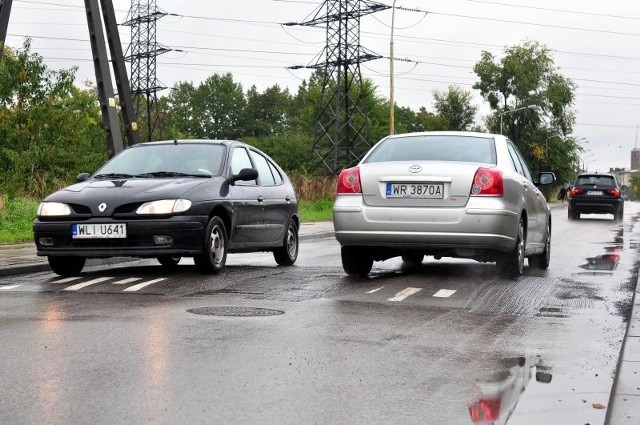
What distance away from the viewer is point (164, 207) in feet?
33.6

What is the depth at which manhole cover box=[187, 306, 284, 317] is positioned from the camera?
759 centimetres

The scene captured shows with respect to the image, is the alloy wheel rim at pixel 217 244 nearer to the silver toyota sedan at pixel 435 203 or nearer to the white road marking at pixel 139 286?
the white road marking at pixel 139 286

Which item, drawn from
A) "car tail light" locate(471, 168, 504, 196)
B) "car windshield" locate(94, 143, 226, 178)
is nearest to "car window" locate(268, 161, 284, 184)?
"car windshield" locate(94, 143, 226, 178)

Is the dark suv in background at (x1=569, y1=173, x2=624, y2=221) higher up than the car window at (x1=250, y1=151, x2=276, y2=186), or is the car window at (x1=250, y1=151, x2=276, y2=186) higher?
the car window at (x1=250, y1=151, x2=276, y2=186)

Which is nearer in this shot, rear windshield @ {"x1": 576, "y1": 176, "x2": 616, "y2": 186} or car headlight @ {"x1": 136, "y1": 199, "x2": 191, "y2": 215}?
car headlight @ {"x1": 136, "y1": 199, "x2": 191, "y2": 215}

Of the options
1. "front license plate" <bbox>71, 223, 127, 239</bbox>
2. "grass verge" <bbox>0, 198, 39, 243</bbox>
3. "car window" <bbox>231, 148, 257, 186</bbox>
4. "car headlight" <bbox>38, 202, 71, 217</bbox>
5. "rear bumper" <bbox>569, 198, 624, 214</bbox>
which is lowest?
"rear bumper" <bbox>569, 198, 624, 214</bbox>

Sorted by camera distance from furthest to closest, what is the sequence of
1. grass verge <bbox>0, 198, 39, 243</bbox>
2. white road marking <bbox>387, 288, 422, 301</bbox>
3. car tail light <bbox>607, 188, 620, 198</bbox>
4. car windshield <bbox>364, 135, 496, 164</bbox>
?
car tail light <bbox>607, 188, 620, 198</bbox>
grass verge <bbox>0, 198, 39, 243</bbox>
car windshield <bbox>364, 135, 496, 164</bbox>
white road marking <bbox>387, 288, 422, 301</bbox>

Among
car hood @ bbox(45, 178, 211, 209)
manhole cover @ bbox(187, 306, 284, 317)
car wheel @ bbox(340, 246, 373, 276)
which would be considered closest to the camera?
manhole cover @ bbox(187, 306, 284, 317)

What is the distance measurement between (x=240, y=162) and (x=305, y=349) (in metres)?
6.13

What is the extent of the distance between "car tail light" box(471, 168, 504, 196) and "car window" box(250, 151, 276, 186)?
3124 millimetres

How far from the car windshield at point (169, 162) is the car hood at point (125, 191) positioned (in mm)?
443

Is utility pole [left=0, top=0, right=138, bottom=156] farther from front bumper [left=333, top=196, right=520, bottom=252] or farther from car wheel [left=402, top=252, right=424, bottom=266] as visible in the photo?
front bumper [left=333, top=196, right=520, bottom=252]

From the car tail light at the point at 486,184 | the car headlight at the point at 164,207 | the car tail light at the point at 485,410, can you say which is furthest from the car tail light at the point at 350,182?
the car tail light at the point at 485,410

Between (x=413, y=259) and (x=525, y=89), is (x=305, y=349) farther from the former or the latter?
(x=525, y=89)
